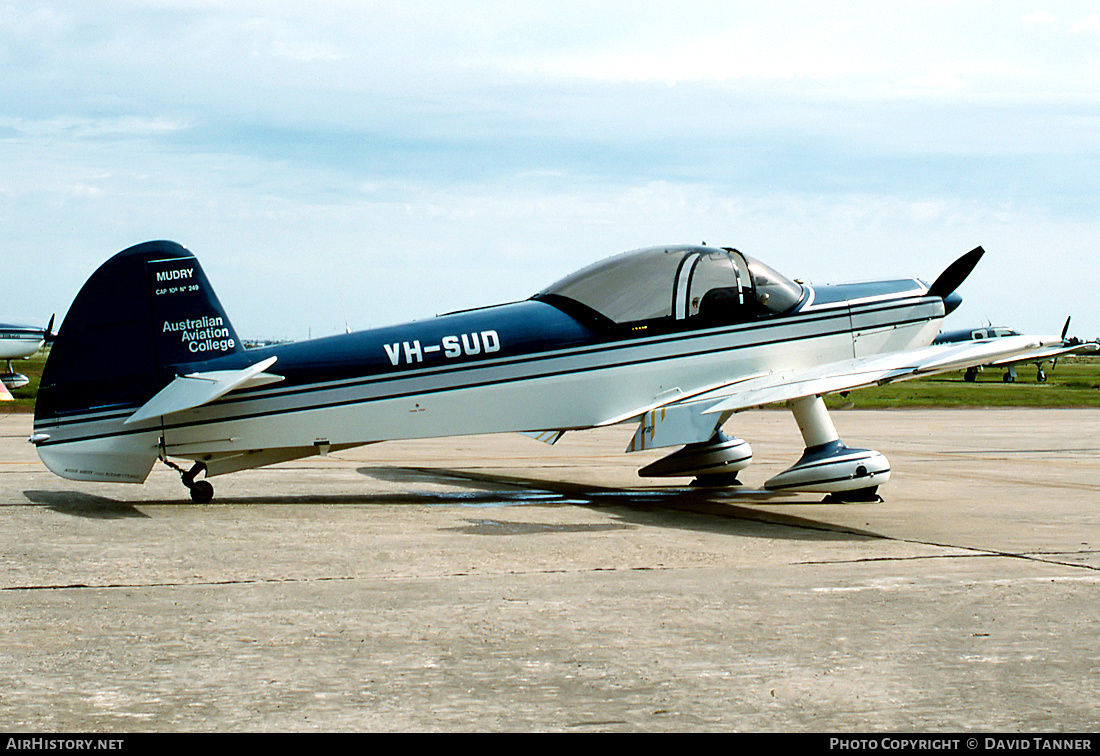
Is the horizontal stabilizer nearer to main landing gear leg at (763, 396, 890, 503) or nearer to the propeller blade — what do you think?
main landing gear leg at (763, 396, 890, 503)

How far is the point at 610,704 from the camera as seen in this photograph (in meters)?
4.16

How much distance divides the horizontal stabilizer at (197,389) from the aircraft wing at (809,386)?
11.6ft

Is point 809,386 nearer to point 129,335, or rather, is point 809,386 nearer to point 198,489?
point 198,489

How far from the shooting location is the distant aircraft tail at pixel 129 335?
32.4 ft

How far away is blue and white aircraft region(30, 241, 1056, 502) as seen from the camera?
32.4 ft

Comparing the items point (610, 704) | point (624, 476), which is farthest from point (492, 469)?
point (610, 704)

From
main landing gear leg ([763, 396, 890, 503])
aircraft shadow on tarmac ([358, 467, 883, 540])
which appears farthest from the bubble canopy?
aircraft shadow on tarmac ([358, 467, 883, 540])

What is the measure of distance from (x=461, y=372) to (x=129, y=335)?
3039 millimetres

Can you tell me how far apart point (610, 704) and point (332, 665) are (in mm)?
1263

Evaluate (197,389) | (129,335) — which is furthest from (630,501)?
(129,335)

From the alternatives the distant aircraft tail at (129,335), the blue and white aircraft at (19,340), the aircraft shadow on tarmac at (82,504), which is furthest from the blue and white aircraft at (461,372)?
the blue and white aircraft at (19,340)

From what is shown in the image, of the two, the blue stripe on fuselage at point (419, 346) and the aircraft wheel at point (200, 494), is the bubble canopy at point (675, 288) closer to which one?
the blue stripe on fuselage at point (419, 346)

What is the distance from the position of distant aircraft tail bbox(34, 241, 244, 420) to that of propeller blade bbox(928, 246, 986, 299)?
7.73 meters

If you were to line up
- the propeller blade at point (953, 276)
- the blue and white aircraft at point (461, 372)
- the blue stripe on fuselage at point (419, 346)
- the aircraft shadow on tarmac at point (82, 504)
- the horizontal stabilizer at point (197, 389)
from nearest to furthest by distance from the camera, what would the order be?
the horizontal stabilizer at point (197, 389) < the aircraft shadow on tarmac at point (82, 504) < the blue and white aircraft at point (461, 372) < the blue stripe on fuselage at point (419, 346) < the propeller blade at point (953, 276)
